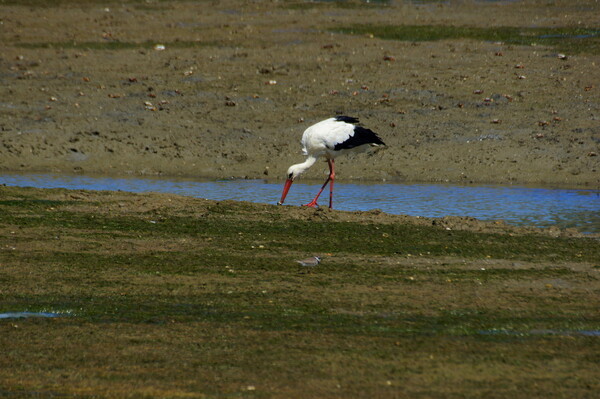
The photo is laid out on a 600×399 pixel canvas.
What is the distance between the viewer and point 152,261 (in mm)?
8312

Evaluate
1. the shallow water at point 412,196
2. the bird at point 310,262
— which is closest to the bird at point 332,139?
the shallow water at point 412,196

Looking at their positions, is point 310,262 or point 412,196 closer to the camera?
point 310,262

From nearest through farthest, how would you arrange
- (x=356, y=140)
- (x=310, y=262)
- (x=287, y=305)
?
1. (x=287, y=305)
2. (x=310, y=262)
3. (x=356, y=140)

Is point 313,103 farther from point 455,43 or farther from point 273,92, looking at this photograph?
point 455,43

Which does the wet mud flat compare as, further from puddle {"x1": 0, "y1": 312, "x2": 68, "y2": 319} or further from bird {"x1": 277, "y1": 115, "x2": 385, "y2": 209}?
bird {"x1": 277, "y1": 115, "x2": 385, "y2": 209}

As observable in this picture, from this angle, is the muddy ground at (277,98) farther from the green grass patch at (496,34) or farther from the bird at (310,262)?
the bird at (310,262)

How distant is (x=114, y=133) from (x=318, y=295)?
33.8 feet

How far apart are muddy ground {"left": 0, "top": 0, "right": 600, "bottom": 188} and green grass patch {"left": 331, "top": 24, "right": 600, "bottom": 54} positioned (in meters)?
0.44

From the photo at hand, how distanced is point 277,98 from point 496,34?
20.9 feet

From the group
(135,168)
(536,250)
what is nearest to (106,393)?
(536,250)

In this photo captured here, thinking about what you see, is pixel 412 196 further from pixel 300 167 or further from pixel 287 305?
pixel 287 305

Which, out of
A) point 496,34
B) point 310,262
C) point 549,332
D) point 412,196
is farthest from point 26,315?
point 496,34

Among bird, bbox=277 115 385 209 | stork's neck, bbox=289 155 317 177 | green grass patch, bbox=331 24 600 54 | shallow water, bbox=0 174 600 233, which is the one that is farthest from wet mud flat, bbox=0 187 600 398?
green grass patch, bbox=331 24 600 54

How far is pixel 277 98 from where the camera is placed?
18.0 metres
